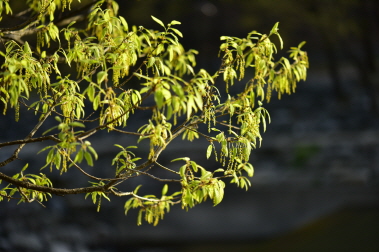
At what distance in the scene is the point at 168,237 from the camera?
495 centimetres

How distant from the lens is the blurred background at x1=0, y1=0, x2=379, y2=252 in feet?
15.4

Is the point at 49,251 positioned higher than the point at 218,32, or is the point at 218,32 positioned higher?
the point at 218,32

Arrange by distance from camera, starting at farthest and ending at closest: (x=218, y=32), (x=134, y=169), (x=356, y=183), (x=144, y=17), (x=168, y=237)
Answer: (x=218, y=32), (x=144, y=17), (x=356, y=183), (x=168, y=237), (x=134, y=169)

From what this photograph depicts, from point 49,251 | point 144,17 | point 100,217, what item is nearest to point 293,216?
point 100,217

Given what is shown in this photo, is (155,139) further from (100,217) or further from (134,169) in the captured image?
(100,217)

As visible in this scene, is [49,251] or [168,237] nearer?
[49,251]

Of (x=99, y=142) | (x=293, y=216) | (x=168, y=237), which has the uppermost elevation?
(x=99, y=142)

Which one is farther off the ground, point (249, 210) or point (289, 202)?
point (289, 202)

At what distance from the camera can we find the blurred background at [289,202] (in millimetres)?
4684

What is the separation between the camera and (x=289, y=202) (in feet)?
17.0

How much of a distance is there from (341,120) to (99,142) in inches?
148

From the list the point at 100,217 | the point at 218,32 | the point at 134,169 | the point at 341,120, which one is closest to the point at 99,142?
the point at 100,217

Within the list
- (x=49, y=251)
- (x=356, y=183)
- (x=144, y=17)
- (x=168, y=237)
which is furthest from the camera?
(x=144, y=17)

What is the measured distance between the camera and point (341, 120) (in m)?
6.82
